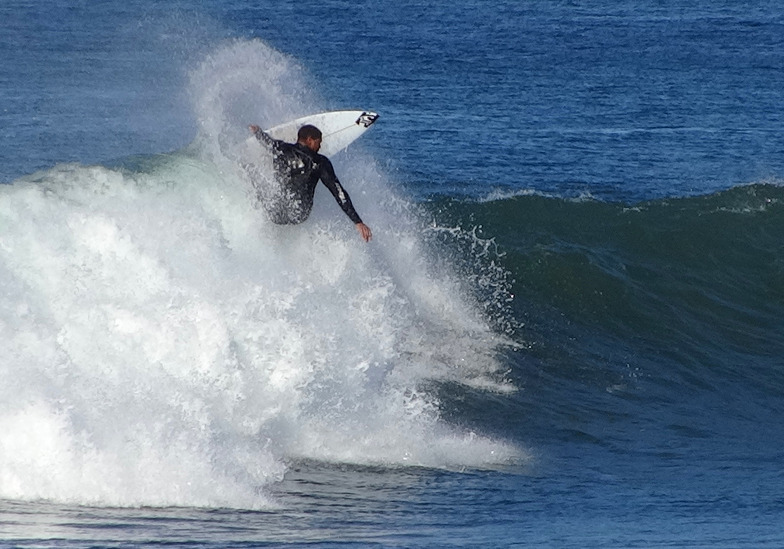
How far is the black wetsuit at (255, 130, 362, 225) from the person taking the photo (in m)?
12.1

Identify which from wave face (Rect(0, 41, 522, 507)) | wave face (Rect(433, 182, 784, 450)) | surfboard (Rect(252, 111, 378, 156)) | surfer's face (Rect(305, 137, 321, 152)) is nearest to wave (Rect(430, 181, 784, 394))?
wave face (Rect(433, 182, 784, 450))

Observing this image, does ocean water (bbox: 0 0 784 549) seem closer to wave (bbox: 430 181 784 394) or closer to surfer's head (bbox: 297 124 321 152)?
wave (bbox: 430 181 784 394)

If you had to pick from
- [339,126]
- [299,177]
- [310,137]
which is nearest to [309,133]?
[310,137]

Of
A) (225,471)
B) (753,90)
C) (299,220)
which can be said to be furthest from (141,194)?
(753,90)

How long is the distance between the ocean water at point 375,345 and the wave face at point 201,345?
27 millimetres

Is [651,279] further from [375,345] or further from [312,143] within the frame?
[312,143]

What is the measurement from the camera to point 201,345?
1073cm

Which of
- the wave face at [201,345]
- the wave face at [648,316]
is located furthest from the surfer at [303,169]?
the wave face at [648,316]

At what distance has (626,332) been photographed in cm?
1642

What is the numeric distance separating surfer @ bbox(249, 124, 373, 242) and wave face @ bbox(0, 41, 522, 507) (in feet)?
2.27

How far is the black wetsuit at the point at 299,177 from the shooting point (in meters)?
12.1

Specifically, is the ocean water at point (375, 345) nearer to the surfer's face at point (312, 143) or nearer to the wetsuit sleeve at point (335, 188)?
the wetsuit sleeve at point (335, 188)

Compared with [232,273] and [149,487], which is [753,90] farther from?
[149,487]

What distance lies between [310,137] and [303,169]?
0.32 metres
